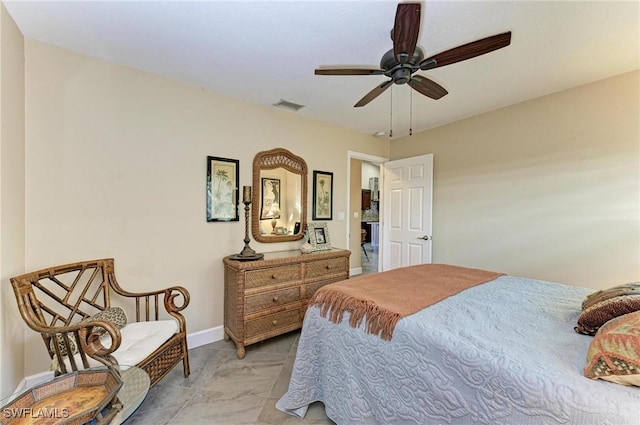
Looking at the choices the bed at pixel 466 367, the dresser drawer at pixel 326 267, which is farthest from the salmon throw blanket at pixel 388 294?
the dresser drawer at pixel 326 267

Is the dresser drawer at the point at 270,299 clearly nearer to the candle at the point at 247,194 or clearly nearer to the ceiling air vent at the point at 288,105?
the candle at the point at 247,194

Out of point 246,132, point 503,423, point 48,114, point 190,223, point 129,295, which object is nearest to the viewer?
point 503,423

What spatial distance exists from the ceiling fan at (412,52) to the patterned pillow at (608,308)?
1.29 meters

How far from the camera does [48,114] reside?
1.87m

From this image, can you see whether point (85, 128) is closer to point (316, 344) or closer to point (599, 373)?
point (316, 344)

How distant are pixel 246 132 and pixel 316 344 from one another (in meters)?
2.21

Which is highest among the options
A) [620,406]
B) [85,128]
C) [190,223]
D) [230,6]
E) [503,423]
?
[230,6]

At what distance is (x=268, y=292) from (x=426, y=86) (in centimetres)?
213

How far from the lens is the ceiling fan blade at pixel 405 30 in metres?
1.15

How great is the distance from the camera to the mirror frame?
2.85 m

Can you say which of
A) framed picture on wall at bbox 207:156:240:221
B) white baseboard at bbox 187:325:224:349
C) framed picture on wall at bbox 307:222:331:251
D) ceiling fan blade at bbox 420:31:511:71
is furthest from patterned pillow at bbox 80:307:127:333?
ceiling fan blade at bbox 420:31:511:71

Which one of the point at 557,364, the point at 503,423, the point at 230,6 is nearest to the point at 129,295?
the point at 230,6

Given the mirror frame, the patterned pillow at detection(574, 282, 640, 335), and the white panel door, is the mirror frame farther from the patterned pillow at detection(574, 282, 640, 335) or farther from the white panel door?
the patterned pillow at detection(574, 282, 640, 335)

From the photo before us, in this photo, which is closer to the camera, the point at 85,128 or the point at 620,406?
the point at 620,406
